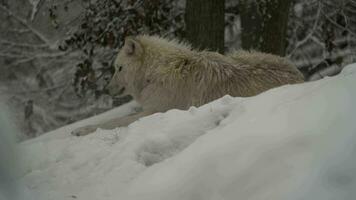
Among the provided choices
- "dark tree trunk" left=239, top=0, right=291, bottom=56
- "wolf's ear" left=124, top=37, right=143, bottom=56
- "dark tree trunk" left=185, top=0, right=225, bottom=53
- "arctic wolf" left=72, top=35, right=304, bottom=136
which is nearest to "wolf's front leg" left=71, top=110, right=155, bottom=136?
"arctic wolf" left=72, top=35, right=304, bottom=136

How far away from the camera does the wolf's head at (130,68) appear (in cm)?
784

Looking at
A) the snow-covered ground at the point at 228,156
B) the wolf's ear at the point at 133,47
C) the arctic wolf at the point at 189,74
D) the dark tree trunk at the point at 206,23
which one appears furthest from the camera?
the dark tree trunk at the point at 206,23

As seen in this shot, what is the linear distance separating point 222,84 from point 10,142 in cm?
452

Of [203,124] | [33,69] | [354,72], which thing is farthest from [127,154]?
[33,69]

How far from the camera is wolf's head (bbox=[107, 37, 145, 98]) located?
7.84 meters

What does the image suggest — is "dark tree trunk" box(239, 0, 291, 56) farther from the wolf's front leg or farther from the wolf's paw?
the wolf's paw

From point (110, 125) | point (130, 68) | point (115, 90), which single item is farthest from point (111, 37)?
point (110, 125)

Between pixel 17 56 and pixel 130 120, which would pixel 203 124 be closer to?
pixel 130 120

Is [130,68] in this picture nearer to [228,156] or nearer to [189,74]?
[189,74]

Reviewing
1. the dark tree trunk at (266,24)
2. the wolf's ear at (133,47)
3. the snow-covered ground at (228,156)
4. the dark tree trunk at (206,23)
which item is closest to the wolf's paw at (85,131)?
the wolf's ear at (133,47)

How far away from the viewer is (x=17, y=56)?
639 inches

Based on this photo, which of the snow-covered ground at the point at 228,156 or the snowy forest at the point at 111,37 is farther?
the snowy forest at the point at 111,37

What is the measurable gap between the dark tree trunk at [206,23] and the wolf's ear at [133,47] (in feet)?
6.64

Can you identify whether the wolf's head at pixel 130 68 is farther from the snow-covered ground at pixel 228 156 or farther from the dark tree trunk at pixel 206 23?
the snow-covered ground at pixel 228 156
